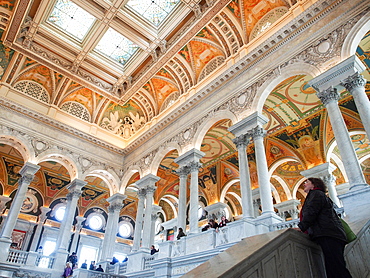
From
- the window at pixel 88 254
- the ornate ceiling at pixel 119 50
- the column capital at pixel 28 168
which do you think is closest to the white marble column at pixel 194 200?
the ornate ceiling at pixel 119 50

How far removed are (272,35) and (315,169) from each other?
22.4 ft

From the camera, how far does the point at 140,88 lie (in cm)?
1518

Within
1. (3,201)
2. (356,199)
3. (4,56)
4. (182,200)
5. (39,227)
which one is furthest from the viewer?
(39,227)

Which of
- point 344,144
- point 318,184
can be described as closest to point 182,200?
point 344,144

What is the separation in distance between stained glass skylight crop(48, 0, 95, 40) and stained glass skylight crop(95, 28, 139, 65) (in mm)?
860

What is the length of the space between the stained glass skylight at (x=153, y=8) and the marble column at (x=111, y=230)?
899 centimetres

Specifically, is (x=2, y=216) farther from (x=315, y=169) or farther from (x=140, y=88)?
(x=315, y=169)

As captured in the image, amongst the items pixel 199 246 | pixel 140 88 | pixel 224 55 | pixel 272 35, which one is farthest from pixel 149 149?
pixel 272 35

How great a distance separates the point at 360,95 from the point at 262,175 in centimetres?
343

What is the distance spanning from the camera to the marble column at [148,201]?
1263 centimetres

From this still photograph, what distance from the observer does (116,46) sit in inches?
547

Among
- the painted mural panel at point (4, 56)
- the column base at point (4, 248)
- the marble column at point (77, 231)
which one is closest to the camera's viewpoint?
the column base at point (4, 248)

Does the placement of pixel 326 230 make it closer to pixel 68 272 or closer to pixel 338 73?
pixel 338 73

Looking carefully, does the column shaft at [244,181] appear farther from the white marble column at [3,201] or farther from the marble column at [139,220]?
the white marble column at [3,201]
